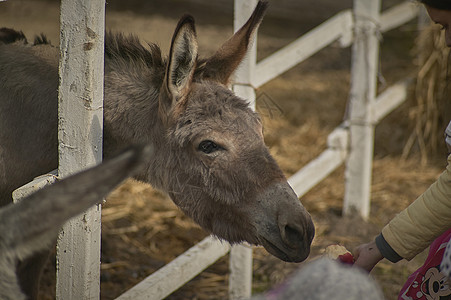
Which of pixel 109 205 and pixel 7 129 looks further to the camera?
pixel 109 205

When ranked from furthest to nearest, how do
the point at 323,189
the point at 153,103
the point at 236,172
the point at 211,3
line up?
the point at 211,3, the point at 323,189, the point at 153,103, the point at 236,172

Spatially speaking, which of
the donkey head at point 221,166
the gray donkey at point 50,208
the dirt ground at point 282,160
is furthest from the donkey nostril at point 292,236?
the dirt ground at point 282,160

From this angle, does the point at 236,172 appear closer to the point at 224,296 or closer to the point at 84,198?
the point at 84,198

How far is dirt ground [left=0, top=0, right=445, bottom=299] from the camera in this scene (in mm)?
3988

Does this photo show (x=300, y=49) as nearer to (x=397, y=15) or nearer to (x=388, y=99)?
(x=388, y=99)

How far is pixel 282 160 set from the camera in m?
5.87

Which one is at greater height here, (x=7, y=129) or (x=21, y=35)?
(x=21, y=35)

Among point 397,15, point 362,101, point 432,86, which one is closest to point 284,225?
point 362,101

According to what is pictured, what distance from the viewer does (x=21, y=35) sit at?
8.74ft

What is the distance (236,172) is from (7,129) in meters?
1.00

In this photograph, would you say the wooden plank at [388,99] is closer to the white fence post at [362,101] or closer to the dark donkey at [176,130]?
the white fence post at [362,101]

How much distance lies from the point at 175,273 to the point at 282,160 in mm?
3185

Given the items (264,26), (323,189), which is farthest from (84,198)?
(264,26)

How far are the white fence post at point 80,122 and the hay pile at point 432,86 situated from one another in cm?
418
